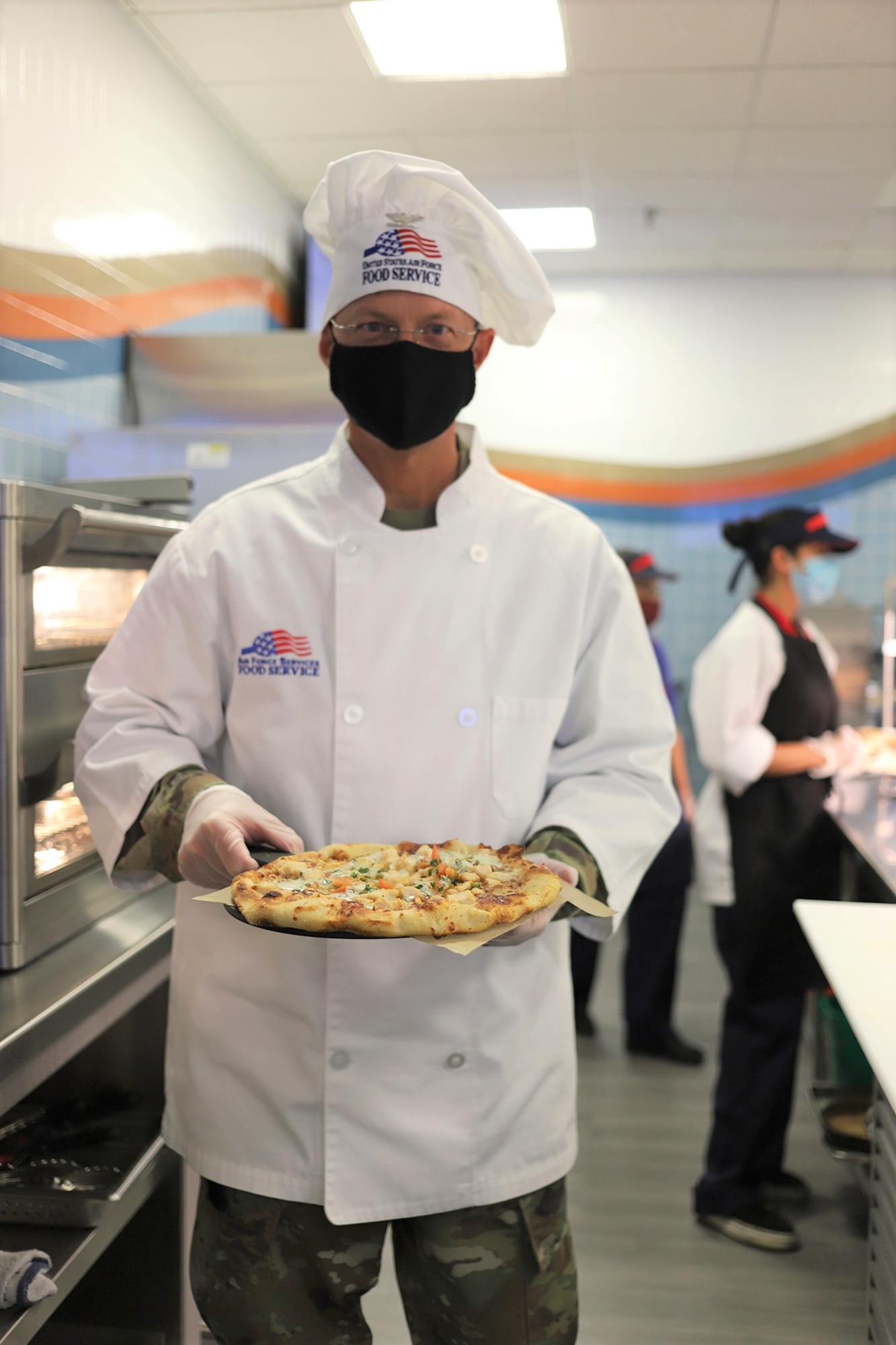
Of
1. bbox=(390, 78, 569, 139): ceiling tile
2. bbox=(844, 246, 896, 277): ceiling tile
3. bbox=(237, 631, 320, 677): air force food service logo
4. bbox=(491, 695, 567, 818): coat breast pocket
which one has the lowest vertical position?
bbox=(491, 695, 567, 818): coat breast pocket

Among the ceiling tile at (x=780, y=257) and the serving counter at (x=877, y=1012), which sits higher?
the ceiling tile at (x=780, y=257)

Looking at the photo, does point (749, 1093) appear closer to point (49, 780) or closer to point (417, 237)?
point (49, 780)

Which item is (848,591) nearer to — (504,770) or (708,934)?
(708,934)

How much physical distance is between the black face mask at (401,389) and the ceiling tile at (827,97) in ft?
9.62

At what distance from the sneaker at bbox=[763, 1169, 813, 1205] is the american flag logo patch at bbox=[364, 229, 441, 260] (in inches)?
91.4

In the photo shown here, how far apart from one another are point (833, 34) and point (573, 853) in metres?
→ 3.12

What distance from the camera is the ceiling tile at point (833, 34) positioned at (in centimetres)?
330

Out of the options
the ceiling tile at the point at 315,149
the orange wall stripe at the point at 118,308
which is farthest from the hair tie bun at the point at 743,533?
the ceiling tile at the point at 315,149

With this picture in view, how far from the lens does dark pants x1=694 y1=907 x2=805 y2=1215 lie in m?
2.64

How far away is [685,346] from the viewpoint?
612cm

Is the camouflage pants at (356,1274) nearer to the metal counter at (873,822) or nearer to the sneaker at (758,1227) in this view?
the metal counter at (873,822)

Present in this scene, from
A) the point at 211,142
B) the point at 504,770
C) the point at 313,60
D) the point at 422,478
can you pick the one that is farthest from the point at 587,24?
the point at 504,770

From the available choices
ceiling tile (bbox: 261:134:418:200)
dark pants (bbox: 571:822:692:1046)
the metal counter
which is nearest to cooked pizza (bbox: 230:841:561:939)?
the metal counter

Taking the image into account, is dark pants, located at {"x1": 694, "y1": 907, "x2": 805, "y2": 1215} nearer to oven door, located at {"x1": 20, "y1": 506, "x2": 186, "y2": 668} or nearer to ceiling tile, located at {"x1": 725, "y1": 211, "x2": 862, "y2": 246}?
oven door, located at {"x1": 20, "y1": 506, "x2": 186, "y2": 668}
